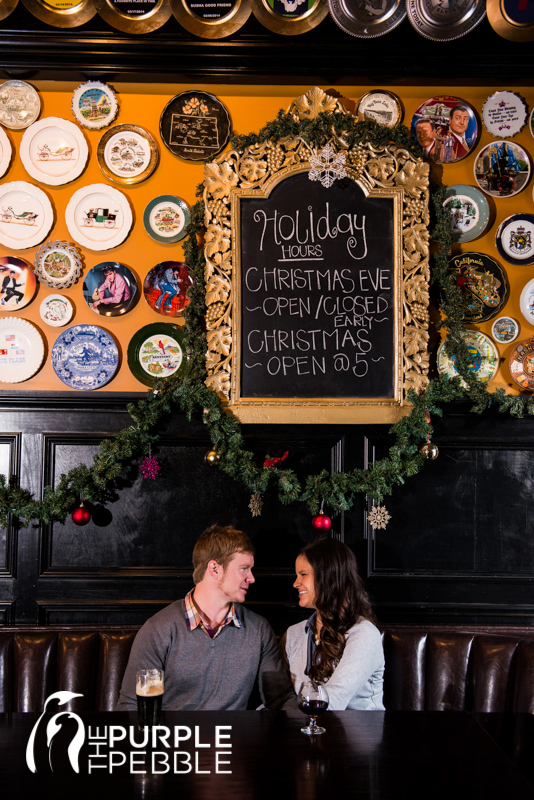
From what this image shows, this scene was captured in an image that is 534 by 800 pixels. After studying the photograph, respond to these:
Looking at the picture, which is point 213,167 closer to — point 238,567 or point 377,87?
point 377,87

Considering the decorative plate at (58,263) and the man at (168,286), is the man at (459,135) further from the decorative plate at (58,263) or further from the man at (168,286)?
the decorative plate at (58,263)

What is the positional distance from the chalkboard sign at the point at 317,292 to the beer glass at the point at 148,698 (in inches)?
68.1

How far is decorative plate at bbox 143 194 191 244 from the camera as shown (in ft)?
11.7

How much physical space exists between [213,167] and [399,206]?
0.96 metres

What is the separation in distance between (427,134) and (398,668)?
2.64 metres

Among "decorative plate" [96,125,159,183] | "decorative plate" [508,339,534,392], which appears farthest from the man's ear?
"decorative plate" [96,125,159,183]

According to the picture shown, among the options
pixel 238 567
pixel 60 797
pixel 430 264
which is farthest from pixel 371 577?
pixel 60 797

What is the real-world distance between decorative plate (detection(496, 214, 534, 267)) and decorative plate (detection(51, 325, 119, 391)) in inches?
82.1

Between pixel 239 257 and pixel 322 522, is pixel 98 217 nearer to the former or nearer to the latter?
pixel 239 257

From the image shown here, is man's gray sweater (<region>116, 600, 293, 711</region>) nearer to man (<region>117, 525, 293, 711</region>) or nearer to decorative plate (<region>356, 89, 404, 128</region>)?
man (<region>117, 525, 293, 711</region>)

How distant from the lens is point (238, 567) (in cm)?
267

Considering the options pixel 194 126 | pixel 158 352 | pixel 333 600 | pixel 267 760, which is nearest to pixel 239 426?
pixel 158 352

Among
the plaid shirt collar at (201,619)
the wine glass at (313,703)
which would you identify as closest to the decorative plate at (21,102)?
the plaid shirt collar at (201,619)

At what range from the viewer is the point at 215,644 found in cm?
265
